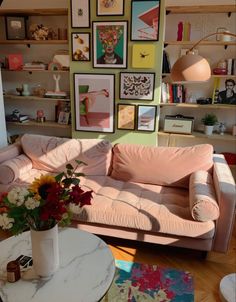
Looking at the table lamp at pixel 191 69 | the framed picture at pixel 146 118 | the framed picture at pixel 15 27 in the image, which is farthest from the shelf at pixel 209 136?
the framed picture at pixel 15 27

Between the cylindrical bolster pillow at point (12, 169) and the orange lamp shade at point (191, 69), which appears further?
the cylindrical bolster pillow at point (12, 169)

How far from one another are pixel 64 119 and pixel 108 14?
4.57 feet

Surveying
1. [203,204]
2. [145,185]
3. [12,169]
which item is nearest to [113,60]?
[145,185]

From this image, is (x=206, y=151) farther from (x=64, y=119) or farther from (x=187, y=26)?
(x=64, y=119)

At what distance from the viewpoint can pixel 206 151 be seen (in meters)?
2.51

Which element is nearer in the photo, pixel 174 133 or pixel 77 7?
pixel 77 7

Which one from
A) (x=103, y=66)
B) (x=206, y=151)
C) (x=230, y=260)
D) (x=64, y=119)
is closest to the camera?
(x=230, y=260)

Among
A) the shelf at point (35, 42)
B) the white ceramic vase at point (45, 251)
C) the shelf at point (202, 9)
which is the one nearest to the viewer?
the white ceramic vase at point (45, 251)

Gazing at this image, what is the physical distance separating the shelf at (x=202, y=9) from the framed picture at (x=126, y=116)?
3.71 feet

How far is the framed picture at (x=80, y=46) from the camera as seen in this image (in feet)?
10.2

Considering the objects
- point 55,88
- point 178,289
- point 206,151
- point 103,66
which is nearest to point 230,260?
point 178,289

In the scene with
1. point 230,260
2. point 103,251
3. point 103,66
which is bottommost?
point 230,260

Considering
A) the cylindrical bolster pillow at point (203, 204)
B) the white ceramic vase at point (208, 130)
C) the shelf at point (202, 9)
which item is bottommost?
the cylindrical bolster pillow at point (203, 204)

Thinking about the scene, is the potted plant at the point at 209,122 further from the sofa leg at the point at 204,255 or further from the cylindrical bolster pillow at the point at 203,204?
the sofa leg at the point at 204,255
